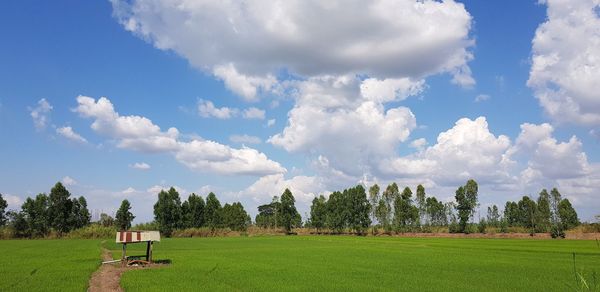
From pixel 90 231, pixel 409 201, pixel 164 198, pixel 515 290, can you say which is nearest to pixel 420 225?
pixel 409 201

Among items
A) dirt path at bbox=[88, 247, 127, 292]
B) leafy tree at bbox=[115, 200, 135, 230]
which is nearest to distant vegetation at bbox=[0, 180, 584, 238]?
leafy tree at bbox=[115, 200, 135, 230]

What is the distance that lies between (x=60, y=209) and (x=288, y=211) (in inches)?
2221

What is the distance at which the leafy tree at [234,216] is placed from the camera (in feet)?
427

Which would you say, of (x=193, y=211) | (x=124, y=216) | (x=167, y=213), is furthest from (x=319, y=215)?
(x=124, y=216)

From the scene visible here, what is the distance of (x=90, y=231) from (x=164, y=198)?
810 inches

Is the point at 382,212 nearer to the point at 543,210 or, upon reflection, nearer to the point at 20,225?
the point at 543,210

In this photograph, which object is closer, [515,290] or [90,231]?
[515,290]

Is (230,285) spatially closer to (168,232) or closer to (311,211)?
(168,232)

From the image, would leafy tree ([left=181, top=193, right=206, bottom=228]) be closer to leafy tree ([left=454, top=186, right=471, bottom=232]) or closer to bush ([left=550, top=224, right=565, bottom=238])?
leafy tree ([left=454, top=186, right=471, bottom=232])

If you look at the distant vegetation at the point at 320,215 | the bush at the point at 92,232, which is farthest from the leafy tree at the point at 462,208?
the bush at the point at 92,232

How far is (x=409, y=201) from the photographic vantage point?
118 m

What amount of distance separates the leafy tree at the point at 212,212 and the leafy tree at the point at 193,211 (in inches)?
48.8

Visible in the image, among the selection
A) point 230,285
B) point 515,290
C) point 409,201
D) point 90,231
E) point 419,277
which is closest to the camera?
point 515,290

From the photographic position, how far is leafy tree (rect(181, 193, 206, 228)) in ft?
379
